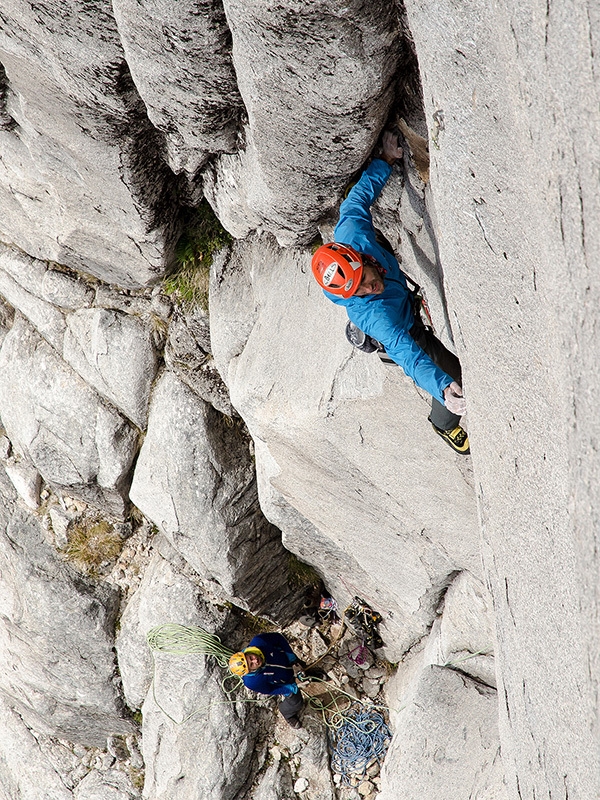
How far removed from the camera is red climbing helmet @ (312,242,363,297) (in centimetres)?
445

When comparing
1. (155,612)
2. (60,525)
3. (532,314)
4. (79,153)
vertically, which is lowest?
(60,525)

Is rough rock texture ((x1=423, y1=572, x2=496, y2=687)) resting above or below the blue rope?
above

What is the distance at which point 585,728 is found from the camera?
307cm

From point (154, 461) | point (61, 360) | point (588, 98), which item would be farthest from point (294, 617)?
point (588, 98)

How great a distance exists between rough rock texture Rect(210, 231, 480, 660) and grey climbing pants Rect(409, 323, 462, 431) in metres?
0.44

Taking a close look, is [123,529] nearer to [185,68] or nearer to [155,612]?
[155,612]

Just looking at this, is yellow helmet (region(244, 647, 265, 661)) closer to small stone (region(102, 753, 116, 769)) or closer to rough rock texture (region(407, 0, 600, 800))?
small stone (region(102, 753, 116, 769))

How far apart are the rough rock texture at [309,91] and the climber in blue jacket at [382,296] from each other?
0.83ft

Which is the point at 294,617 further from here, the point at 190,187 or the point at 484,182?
the point at 484,182

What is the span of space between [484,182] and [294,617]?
793 cm

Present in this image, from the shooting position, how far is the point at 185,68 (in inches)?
184

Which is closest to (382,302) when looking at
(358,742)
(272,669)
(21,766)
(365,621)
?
(365,621)

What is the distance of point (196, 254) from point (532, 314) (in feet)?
17.1

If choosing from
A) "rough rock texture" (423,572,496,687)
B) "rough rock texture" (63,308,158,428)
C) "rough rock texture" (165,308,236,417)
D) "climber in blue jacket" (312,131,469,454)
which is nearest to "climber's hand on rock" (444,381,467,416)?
"climber in blue jacket" (312,131,469,454)
